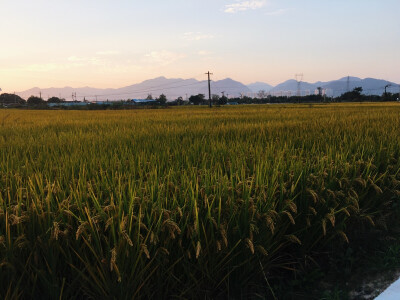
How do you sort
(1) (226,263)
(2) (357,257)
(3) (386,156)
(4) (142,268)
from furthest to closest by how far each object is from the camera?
(3) (386,156) < (2) (357,257) < (1) (226,263) < (4) (142,268)

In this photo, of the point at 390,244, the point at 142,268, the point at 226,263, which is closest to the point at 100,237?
the point at 142,268

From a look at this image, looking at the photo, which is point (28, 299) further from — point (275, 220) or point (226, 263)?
point (275, 220)

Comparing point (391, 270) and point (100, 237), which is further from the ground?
point (100, 237)

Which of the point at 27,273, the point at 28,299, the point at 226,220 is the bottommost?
the point at 28,299

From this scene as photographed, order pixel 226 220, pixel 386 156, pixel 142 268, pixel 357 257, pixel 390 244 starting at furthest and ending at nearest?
pixel 386 156 → pixel 390 244 → pixel 357 257 → pixel 226 220 → pixel 142 268

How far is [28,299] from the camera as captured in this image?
4.40 ft

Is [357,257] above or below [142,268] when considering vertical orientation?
below

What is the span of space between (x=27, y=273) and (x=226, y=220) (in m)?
0.90

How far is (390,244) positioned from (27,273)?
2407mm

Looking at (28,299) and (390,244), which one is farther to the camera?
(390,244)

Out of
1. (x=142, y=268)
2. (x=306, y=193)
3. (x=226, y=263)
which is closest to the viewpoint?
(x=142, y=268)

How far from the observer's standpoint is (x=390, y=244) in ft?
7.73

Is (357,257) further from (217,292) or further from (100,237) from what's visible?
(100,237)

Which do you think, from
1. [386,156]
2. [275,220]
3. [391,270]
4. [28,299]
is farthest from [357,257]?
[28,299]
